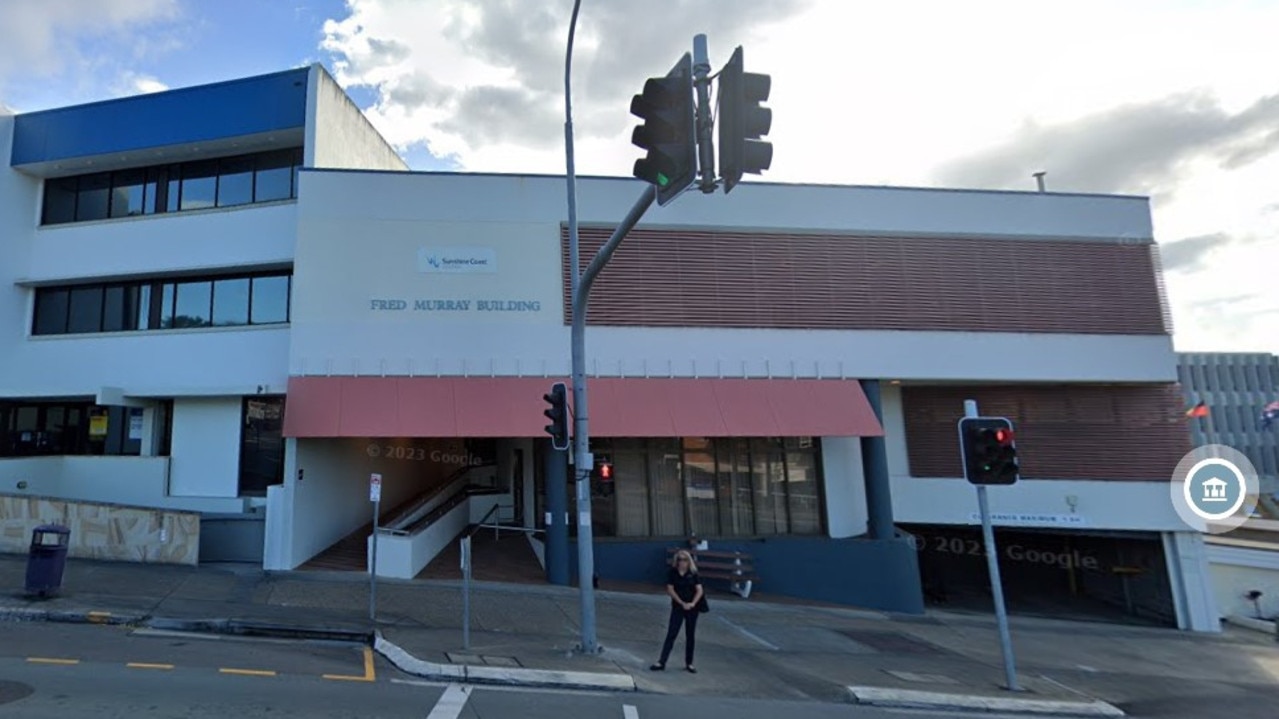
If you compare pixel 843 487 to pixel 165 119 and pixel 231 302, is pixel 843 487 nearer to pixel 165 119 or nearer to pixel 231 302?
pixel 231 302

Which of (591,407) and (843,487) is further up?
(591,407)

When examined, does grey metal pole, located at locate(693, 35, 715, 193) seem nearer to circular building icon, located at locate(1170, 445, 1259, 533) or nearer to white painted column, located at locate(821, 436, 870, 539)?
white painted column, located at locate(821, 436, 870, 539)

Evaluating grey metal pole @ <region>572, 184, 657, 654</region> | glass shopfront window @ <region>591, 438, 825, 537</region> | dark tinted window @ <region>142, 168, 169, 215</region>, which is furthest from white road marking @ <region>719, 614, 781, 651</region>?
dark tinted window @ <region>142, 168, 169, 215</region>

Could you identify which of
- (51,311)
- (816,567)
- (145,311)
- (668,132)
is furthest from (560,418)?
(51,311)

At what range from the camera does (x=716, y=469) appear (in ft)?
58.7

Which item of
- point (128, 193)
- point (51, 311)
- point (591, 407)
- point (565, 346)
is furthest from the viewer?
point (128, 193)

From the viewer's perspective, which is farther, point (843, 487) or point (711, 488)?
point (843, 487)

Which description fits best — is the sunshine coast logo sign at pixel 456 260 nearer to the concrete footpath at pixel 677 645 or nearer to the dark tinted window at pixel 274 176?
the dark tinted window at pixel 274 176

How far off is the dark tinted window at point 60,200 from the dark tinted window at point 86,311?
7.58ft

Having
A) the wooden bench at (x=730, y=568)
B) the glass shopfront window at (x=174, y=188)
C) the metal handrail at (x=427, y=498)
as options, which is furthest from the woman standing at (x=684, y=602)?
the glass shopfront window at (x=174, y=188)

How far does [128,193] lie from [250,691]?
18.3 m

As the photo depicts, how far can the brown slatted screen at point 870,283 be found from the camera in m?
17.1

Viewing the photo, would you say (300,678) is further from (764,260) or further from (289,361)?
(764,260)

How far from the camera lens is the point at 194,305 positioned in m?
18.1
